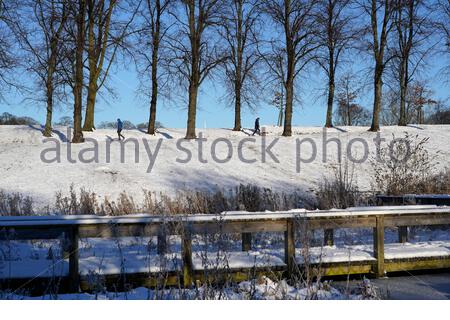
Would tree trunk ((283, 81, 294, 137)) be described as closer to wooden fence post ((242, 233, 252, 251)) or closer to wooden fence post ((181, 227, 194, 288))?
wooden fence post ((242, 233, 252, 251))

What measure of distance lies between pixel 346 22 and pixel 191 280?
1112 inches

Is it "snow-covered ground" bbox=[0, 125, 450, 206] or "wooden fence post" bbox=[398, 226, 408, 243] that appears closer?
"wooden fence post" bbox=[398, 226, 408, 243]

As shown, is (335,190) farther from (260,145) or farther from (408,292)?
(260,145)

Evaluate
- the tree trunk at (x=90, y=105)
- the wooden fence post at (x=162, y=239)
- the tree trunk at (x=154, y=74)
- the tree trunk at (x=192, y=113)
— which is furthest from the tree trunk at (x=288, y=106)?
the wooden fence post at (x=162, y=239)

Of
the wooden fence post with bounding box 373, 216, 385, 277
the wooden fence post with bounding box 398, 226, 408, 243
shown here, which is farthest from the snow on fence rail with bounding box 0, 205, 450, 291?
the wooden fence post with bounding box 398, 226, 408, 243

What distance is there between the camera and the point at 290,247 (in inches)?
270

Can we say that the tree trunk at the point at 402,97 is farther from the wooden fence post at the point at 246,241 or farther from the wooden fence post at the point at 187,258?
the wooden fence post at the point at 187,258

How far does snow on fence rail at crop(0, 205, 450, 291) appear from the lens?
6273mm

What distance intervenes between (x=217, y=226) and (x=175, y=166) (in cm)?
1522

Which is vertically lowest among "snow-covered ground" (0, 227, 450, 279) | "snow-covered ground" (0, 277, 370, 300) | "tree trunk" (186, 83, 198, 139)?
"snow-covered ground" (0, 277, 370, 300)

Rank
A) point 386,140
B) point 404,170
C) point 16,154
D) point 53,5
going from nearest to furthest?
point 404,170 < point 16,154 < point 53,5 < point 386,140

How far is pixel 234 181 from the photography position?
2028 cm

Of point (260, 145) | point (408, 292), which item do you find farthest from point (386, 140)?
point (408, 292)

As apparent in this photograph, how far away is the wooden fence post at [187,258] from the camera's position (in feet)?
21.0
